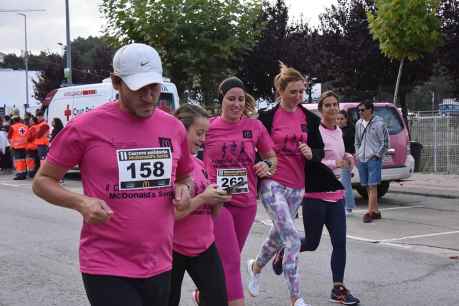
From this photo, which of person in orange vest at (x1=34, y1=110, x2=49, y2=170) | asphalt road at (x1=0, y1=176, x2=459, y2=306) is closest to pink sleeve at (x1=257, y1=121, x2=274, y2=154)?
asphalt road at (x1=0, y1=176, x2=459, y2=306)

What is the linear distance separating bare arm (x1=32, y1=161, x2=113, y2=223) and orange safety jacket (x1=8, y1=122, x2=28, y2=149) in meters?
19.0

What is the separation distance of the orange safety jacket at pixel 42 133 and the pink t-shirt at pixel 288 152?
15.6 meters

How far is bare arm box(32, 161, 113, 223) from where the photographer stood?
3.12 meters

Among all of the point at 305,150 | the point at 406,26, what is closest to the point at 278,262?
the point at 305,150

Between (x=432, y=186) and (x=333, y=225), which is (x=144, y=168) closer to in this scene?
(x=333, y=225)

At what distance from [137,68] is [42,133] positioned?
18.2 meters

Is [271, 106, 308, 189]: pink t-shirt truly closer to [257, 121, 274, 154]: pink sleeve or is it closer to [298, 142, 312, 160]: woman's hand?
[298, 142, 312, 160]: woman's hand

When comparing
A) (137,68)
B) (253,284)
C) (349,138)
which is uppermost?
(137,68)

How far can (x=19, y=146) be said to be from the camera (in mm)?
21688

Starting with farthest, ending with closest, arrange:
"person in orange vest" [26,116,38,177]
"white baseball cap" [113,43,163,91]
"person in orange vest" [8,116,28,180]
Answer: "person in orange vest" [8,116,28,180] < "person in orange vest" [26,116,38,177] < "white baseball cap" [113,43,163,91]

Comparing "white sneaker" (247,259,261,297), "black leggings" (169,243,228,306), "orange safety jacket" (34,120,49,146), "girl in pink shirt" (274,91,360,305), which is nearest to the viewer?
"black leggings" (169,243,228,306)

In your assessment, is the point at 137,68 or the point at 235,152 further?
the point at 235,152

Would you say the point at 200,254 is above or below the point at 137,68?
below

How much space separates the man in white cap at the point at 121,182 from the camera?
3.30 meters
